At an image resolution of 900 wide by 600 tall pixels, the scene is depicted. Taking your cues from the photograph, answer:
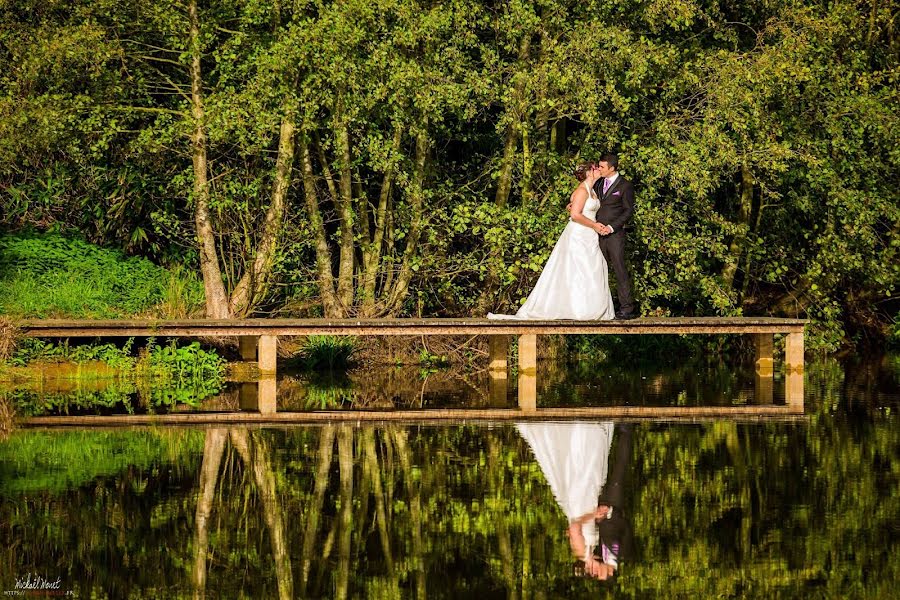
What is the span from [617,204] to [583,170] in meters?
0.62

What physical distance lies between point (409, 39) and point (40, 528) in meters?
9.21

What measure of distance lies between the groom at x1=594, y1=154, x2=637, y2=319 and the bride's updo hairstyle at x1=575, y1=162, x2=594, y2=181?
0.17 meters

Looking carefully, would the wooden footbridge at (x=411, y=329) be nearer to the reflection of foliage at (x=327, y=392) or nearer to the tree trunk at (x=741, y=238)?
the reflection of foliage at (x=327, y=392)

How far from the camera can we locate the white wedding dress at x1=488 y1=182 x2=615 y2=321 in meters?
16.4

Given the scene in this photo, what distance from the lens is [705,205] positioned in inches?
725

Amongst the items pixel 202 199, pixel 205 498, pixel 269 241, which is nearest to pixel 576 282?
pixel 269 241

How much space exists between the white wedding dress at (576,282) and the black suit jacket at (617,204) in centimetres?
12

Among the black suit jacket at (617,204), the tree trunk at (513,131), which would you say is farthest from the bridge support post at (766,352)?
the tree trunk at (513,131)

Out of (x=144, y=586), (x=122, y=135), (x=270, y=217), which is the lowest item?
(x=144, y=586)

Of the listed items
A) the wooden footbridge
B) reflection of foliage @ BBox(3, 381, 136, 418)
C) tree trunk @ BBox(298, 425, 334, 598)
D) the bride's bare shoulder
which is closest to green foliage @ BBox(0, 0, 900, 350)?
the bride's bare shoulder

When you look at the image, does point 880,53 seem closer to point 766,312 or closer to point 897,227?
point 897,227

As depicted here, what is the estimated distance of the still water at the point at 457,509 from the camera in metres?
6.91

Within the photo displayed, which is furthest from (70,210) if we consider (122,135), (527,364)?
(527,364)

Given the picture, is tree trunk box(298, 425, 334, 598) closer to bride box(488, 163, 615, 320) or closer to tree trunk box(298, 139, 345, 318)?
bride box(488, 163, 615, 320)
